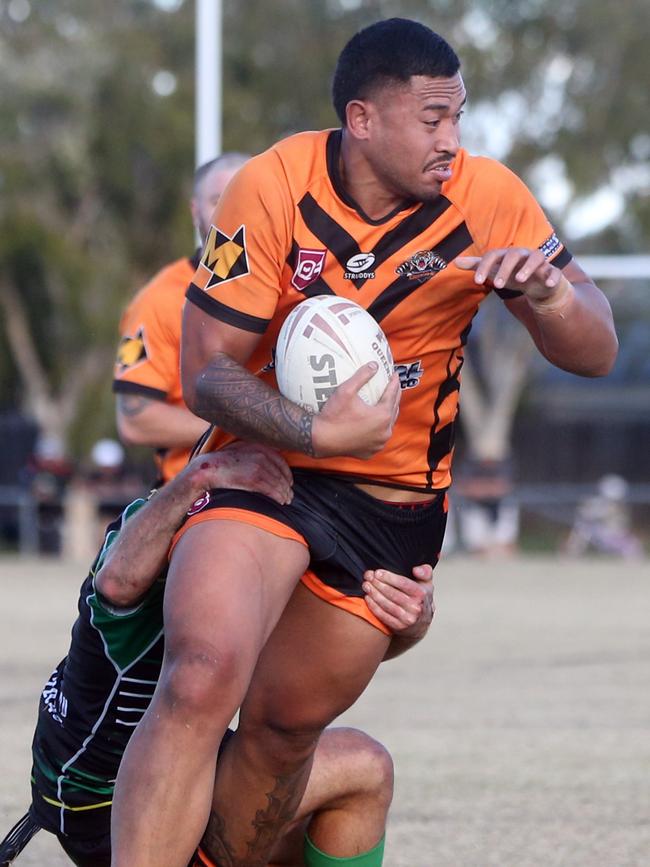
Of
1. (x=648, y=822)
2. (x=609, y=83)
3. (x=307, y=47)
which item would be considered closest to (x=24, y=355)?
(x=307, y=47)

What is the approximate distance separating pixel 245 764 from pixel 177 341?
3.32 metres

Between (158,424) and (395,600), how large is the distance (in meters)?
3.00

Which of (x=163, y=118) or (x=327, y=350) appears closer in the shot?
(x=327, y=350)

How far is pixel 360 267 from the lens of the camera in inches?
147

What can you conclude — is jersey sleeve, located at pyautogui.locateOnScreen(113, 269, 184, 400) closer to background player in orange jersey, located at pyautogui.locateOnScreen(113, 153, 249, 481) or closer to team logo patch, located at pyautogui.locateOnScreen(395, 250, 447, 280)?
background player in orange jersey, located at pyautogui.locateOnScreen(113, 153, 249, 481)

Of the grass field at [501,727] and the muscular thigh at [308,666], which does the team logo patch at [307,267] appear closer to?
the muscular thigh at [308,666]

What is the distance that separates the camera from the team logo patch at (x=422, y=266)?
375cm

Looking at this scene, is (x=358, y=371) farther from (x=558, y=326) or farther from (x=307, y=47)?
(x=307, y=47)

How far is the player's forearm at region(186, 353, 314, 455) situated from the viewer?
11.5ft

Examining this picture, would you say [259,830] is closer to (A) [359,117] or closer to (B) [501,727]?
(A) [359,117]

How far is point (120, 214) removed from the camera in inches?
1249

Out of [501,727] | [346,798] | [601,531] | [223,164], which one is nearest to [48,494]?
[601,531]

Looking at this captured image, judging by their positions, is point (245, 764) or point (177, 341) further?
point (177, 341)

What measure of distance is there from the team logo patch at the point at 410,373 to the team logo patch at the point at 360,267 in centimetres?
25
